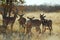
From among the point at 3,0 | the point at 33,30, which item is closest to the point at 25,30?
the point at 33,30

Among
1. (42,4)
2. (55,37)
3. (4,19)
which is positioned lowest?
(55,37)

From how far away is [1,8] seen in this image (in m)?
2.05

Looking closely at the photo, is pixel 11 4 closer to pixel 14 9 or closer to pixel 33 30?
pixel 14 9

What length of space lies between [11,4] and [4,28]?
240 millimetres

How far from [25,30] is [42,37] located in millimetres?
177

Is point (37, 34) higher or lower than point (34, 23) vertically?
lower

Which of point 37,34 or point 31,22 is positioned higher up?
point 31,22

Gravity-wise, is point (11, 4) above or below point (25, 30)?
above

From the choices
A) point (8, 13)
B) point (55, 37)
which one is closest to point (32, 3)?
point (8, 13)

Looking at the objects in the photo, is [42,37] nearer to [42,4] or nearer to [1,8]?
[42,4]

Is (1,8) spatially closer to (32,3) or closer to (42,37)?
(32,3)

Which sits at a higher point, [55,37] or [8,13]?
[8,13]

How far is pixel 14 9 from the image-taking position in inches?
81.0

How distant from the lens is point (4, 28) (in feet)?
6.72
